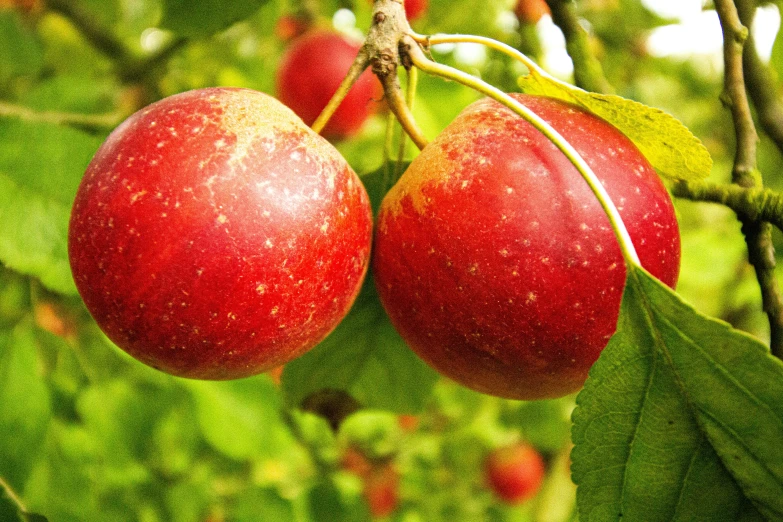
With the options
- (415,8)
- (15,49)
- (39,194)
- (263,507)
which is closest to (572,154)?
(39,194)

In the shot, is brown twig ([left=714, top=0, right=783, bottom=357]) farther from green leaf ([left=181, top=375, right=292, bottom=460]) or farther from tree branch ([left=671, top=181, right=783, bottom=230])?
green leaf ([left=181, top=375, right=292, bottom=460])

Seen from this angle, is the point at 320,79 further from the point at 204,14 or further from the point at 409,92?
the point at 409,92

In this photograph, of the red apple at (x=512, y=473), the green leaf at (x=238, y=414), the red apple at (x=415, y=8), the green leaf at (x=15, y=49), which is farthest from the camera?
the red apple at (x=512, y=473)

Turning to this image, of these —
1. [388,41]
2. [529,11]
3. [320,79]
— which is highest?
[388,41]

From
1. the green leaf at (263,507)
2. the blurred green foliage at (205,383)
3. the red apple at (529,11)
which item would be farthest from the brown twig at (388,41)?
the green leaf at (263,507)

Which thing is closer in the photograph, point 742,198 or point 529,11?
point 742,198

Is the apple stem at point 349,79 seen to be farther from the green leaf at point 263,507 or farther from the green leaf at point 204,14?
the green leaf at point 263,507

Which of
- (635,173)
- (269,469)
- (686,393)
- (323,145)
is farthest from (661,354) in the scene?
(269,469)
